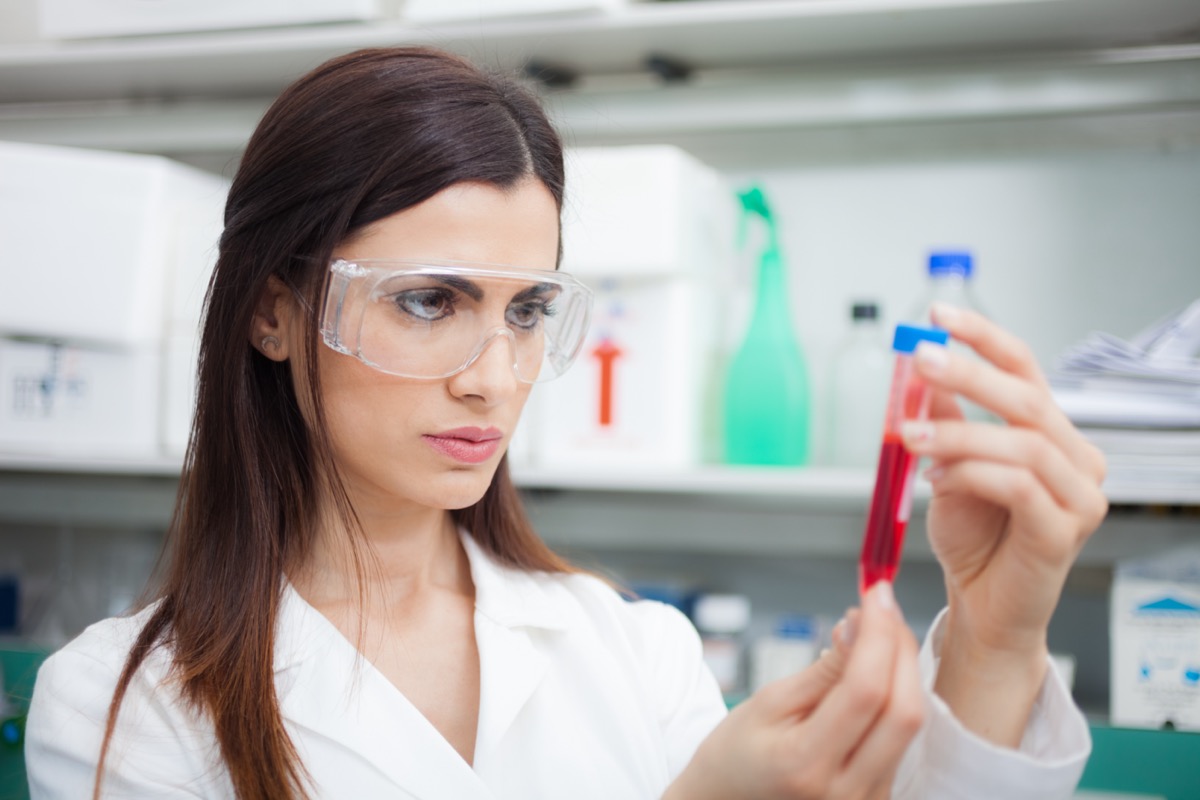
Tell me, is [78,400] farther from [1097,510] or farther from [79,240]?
[1097,510]

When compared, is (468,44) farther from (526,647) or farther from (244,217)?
(526,647)

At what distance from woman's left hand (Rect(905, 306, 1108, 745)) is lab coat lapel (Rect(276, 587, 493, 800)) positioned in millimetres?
465

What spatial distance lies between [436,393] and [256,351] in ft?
0.77

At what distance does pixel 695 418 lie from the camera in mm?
1695

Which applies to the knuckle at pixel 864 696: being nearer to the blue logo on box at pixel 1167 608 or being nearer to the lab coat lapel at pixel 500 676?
the lab coat lapel at pixel 500 676

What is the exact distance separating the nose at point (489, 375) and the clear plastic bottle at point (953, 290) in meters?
0.79

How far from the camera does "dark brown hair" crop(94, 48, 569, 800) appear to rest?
1.01 m

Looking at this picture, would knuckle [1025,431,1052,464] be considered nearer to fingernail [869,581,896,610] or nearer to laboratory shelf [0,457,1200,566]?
fingernail [869,581,896,610]

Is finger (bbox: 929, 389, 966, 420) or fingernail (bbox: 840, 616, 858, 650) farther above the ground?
finger (bbox: 929, 389, 966, 420)

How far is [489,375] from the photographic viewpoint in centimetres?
101

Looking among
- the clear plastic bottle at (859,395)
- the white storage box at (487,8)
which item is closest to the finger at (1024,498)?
the clear plastic bottle at (859,395)

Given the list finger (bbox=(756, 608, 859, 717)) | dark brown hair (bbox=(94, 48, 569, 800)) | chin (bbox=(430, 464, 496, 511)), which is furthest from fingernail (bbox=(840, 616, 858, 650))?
dark brown hair (bbox=(94, 48, 569, 800))

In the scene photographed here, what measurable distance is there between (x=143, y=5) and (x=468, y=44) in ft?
1.80

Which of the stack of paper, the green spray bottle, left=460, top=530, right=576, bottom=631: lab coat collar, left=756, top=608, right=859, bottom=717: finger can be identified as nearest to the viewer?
left=756, top=608, right=859, bottom=717: finger
